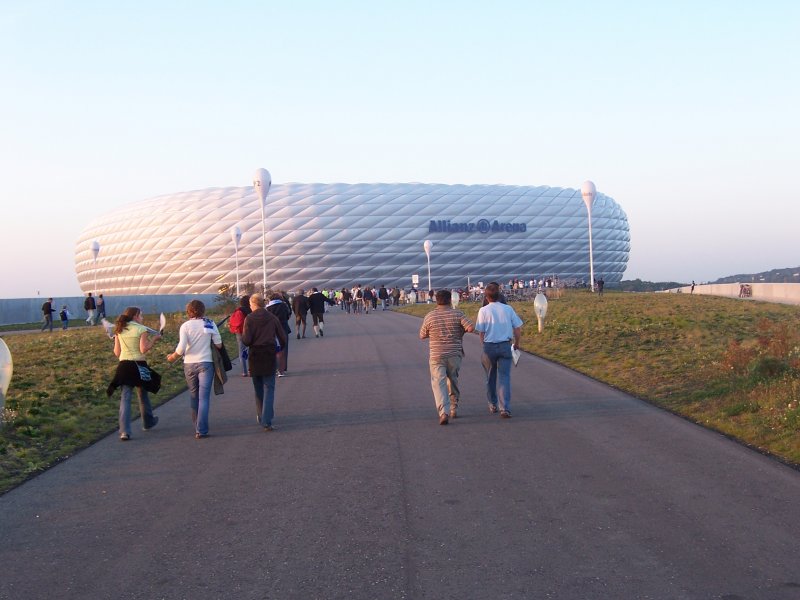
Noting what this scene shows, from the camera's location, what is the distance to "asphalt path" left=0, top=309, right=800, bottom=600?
5.09 meters

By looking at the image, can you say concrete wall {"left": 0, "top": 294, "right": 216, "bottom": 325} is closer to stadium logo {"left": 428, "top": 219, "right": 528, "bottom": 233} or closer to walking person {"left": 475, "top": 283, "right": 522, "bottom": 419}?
stadium logo {"left": 428, "top": 219, "right": 528, "bottom": 233}

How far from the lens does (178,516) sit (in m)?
6.73

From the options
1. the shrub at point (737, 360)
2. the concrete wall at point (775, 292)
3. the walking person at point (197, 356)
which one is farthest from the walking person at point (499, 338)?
the concrete wall at point (775, 292)

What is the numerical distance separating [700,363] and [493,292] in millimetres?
6091

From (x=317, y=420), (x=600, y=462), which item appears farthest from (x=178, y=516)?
(x=317, y=420)

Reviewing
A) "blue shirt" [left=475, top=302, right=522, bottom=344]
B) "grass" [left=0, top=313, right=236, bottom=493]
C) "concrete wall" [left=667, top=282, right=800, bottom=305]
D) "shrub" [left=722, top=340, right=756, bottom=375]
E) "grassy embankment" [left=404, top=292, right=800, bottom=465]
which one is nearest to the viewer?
"grass" [left=0, top=313, right=236, bottom=493]

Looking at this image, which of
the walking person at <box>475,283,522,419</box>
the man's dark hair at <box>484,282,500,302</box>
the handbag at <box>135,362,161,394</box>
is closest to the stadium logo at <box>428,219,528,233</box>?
the man's dark hair at <box>484,282,500,302</box>

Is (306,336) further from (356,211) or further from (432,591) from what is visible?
(356,211)

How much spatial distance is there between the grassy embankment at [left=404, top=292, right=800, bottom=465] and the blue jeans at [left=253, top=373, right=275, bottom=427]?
512 cm

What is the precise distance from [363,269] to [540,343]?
75.4 m

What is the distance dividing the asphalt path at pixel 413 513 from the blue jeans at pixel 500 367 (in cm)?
30

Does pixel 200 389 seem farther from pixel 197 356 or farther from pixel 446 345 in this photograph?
pixel 446 345

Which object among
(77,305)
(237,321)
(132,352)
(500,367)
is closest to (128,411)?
(132,352)

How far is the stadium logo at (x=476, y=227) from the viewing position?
9888cm
